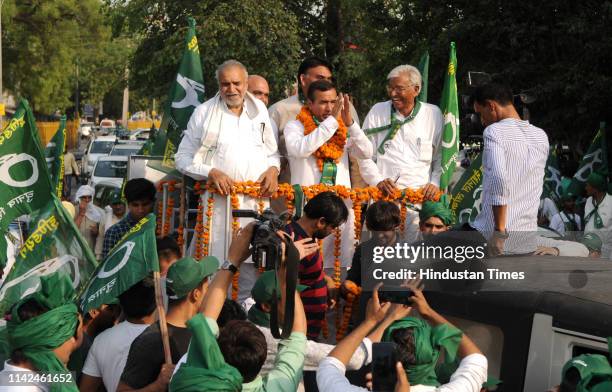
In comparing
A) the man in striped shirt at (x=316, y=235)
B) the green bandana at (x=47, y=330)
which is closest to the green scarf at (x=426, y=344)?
the green bandana at (x=47, y=330)

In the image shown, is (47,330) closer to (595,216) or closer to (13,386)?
(13,386)

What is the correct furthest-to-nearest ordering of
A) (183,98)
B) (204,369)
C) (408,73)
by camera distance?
(183,98) < (408,73) < (204,369)

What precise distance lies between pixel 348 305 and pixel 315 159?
52.7 inches

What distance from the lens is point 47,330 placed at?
437 centimetres

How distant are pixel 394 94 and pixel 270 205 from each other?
1.29m

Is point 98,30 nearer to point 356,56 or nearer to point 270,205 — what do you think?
point 356,56

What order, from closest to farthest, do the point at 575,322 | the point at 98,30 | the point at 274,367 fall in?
the point at 575,322 < the point at 274,367 < the point at 98,30

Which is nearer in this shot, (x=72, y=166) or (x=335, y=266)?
(x=335, y=266)

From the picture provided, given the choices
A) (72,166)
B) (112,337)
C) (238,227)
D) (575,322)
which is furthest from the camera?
(72,166)


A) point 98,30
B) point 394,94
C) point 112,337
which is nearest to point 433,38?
point 394,94

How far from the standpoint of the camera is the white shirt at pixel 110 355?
16.5 feet

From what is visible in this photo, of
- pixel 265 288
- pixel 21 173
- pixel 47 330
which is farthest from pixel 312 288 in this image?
pixel 21 173

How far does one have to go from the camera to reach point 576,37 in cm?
1889

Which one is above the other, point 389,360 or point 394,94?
point 394,94
